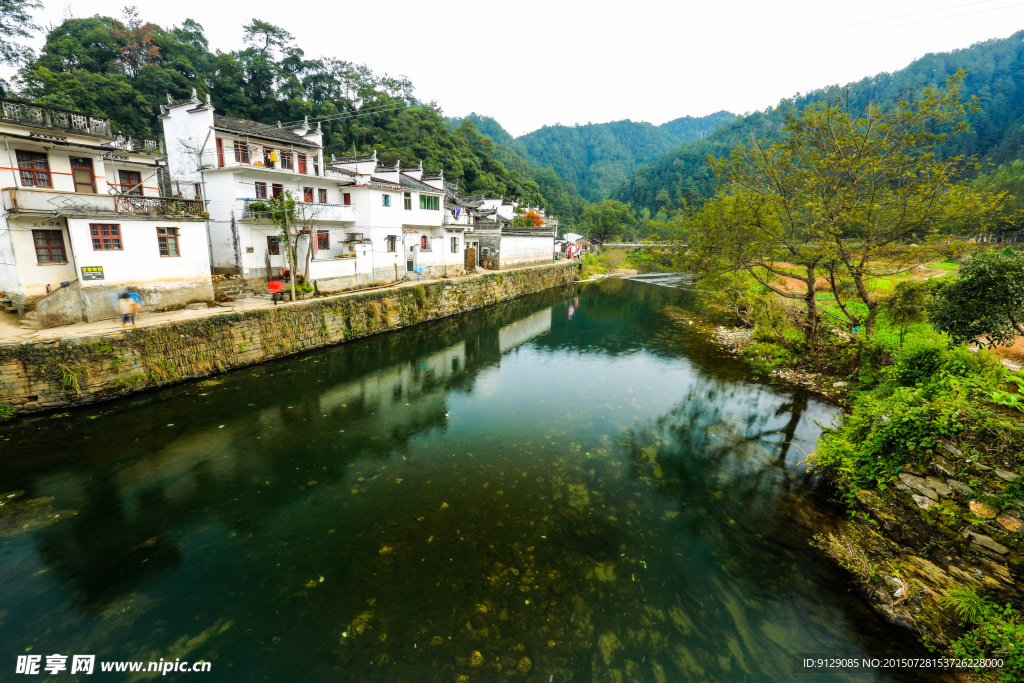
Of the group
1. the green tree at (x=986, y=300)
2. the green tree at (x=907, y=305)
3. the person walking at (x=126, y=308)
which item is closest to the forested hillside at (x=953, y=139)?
the green tree at (x=907, y=305)

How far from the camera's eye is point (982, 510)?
6.30m

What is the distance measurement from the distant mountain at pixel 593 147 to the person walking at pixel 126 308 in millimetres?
120563

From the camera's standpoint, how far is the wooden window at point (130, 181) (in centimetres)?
1939

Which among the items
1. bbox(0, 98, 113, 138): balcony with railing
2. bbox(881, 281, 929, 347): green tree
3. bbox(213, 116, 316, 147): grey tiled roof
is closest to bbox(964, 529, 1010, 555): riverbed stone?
bbox(881, 281, 929, 347): green tree

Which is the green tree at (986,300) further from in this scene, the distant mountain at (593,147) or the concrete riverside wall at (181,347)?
the distant mountain at (593,147)

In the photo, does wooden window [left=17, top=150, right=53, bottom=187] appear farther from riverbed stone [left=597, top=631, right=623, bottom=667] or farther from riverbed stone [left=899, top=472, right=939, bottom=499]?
riverbed stone [left=899, top=472, right=939, bottom=499]

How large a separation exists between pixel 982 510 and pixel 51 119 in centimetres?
2990

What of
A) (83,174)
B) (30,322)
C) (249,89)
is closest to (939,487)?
(30,322)

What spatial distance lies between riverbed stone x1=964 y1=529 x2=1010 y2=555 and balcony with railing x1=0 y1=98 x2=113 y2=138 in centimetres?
2913

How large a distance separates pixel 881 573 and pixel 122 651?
1254cm

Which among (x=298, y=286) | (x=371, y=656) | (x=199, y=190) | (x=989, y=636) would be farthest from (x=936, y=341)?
(x=199, y=190)

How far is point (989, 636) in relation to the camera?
5.60 m

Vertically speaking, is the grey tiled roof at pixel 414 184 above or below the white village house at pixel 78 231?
above

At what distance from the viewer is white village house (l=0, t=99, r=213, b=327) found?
48.4 ft
